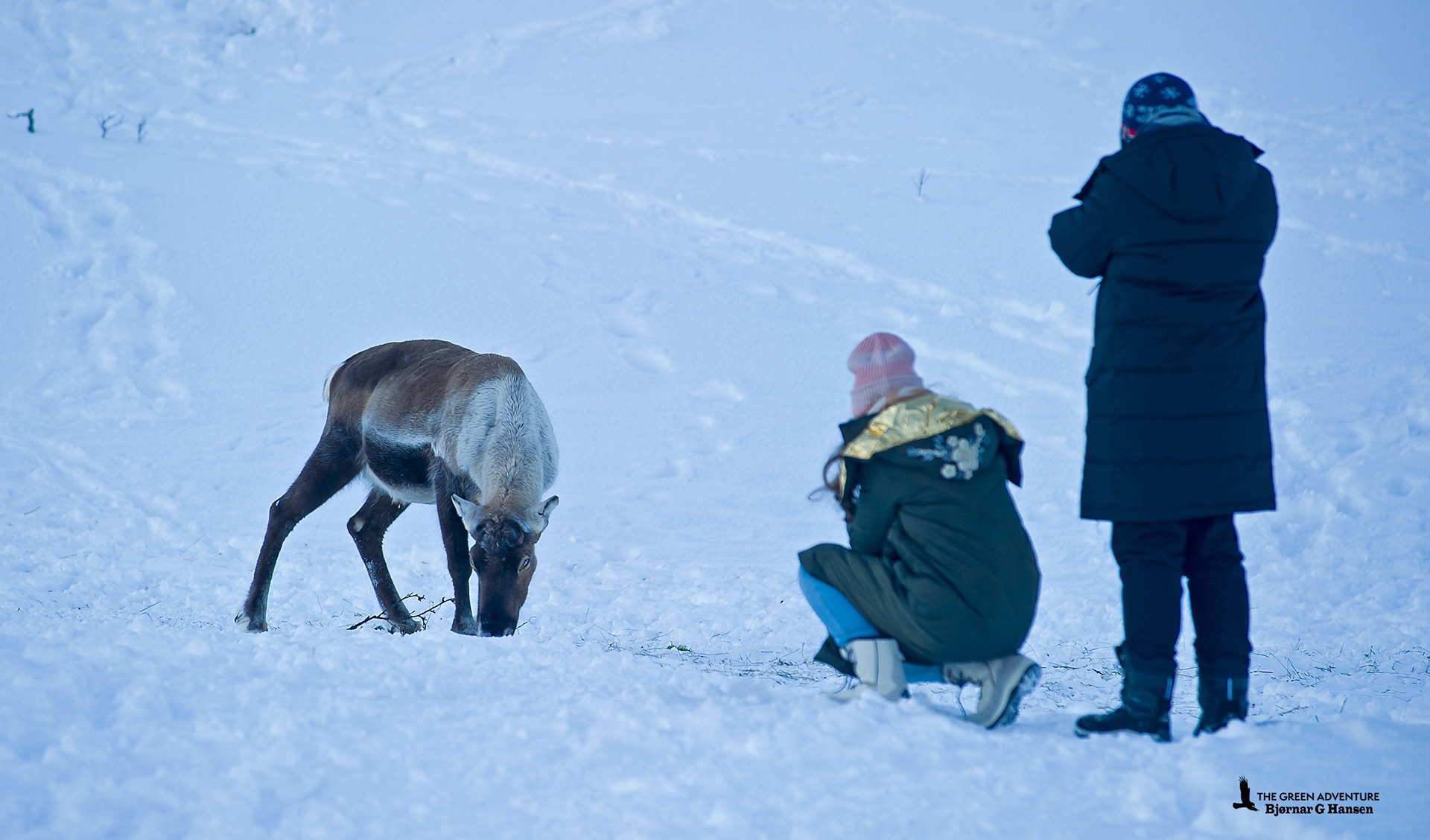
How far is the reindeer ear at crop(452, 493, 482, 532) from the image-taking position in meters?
4.63

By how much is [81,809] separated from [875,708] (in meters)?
1.79

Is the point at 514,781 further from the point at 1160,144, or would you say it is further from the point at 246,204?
the point at 246,204

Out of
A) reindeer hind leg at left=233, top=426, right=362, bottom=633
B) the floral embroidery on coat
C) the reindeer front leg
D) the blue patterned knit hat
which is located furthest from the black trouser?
reindeer hind leg at left=233, top=426, right=362, bottom=633

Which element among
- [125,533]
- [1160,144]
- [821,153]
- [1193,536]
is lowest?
[125,533]

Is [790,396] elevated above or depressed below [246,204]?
below

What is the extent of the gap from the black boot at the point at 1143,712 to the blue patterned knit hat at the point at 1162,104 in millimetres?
1437

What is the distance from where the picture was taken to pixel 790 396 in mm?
9289

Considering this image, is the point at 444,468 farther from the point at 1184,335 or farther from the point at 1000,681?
the point at 1184,335

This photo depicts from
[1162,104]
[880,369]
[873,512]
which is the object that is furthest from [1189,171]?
[873,512]

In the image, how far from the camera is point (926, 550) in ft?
8.93

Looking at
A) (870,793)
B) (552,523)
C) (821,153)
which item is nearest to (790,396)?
(552,523)

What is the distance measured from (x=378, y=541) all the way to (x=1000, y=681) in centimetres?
391

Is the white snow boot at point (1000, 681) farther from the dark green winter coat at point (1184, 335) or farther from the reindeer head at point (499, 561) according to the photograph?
the reindeer head at point (499, 561)

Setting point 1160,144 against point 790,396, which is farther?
point 790,396
